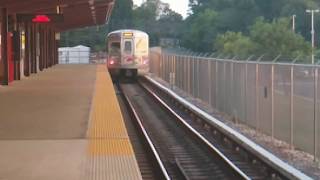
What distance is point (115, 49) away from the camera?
43.0 m

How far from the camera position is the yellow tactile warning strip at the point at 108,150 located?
843 centimetres

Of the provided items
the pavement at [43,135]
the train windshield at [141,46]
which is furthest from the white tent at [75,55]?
the pavement at [43,135]

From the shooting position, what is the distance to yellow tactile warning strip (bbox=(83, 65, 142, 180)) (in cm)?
843

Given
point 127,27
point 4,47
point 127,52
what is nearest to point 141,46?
point 127,52

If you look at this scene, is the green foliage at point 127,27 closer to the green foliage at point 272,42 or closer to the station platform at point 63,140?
the green foliage at point 272,42

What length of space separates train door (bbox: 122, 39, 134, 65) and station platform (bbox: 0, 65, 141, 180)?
70.0ft

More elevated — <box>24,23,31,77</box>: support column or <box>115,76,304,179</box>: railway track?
<box>24,23,31,77</box>: support column

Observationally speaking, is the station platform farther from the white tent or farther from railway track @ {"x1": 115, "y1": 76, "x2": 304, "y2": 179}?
the white tent

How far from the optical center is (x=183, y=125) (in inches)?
731

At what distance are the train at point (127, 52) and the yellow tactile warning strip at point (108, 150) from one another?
25.1 meters

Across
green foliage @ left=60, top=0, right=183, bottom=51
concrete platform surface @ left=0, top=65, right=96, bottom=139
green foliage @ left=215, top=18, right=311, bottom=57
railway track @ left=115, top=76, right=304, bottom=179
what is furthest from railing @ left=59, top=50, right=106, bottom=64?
railway track @ left=115, top=76, right=304, bottom=179

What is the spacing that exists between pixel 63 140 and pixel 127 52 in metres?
31.0

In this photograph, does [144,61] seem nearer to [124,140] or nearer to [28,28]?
[28,28]

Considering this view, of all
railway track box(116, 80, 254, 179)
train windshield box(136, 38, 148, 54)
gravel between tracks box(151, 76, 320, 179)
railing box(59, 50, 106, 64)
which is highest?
train windshield box(136, 38, 148, 54)
